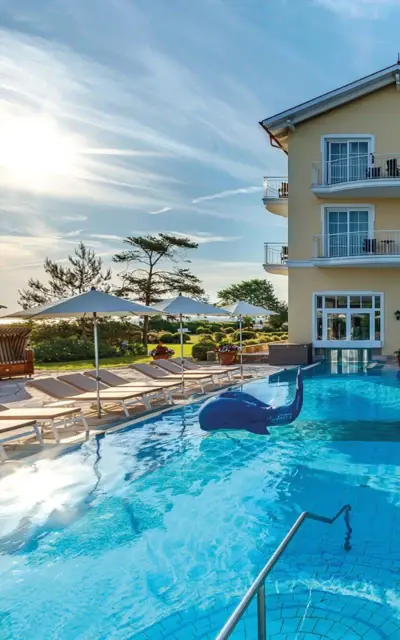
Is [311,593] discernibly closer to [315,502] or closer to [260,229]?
[315,502]

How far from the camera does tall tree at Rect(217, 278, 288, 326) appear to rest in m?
56.0

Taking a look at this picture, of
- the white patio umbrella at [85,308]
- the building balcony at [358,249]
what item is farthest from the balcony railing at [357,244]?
the white patio umbrella at [85,308]

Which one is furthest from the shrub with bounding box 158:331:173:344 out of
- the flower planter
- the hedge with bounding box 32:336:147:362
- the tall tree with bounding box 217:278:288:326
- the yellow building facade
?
the tall tree with bounding box 217:278:288:326

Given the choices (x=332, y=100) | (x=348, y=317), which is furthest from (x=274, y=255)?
(x=332, y=100)

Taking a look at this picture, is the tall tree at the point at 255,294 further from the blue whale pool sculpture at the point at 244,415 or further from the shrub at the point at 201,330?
the blue whale pool sculpture at the point at 244,415

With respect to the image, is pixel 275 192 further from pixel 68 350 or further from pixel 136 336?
pixel 68 350

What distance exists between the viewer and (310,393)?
1441 centimetres

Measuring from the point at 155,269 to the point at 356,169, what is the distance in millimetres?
16821

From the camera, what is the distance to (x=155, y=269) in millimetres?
35688

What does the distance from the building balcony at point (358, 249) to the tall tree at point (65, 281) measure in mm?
16785

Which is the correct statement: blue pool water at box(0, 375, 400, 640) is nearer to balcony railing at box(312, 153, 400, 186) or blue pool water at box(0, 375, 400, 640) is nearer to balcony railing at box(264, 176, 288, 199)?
balcony railing at box(312, 153, 400, 186)

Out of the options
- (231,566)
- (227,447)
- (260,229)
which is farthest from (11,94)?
(260,229)

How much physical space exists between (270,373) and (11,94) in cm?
1252

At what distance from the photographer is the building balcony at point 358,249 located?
22.3 meters
